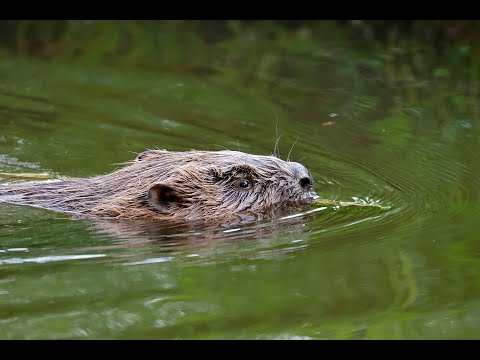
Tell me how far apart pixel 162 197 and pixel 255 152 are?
1.86 meters

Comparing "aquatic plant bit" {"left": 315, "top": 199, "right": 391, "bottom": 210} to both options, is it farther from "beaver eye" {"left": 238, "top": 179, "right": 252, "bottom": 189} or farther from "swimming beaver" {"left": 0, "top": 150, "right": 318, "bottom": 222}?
"beaver eye" {"left": 238, "top": 179, "right": 252, "bottom": 189}

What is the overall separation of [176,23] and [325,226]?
6717 millimetres

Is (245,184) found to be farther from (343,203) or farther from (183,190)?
(343,203)

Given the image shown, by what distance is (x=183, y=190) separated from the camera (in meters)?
6.01

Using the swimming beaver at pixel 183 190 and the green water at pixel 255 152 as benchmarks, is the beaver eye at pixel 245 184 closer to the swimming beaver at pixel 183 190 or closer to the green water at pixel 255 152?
the swimming beaver at pixel 183 190

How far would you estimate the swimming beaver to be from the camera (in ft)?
19.7

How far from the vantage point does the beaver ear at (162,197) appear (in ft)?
19.5

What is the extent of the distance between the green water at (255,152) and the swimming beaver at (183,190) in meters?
0.17

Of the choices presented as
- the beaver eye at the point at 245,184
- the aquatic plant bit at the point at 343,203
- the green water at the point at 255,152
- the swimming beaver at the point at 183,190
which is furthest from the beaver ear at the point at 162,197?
the aquatic plant bit at the point at 343,203

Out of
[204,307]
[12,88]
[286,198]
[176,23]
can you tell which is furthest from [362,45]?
[204,307]

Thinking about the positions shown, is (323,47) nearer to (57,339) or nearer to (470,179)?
(470,179)

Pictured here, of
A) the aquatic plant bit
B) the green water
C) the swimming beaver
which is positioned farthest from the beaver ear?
the aquatic plant bit

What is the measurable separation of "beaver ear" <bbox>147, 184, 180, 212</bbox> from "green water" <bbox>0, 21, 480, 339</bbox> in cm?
20

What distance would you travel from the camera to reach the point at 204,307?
13.5 feet
